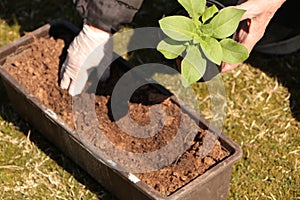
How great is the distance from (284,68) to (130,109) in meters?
0.79

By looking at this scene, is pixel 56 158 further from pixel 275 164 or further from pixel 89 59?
pixel 275 164

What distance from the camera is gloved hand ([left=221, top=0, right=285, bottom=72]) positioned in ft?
6.23

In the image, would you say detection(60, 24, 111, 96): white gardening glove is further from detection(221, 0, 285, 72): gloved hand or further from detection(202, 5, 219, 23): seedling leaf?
detection(202, 5, 219, 23): seedling leaf

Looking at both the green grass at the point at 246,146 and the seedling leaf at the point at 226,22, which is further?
the green grass at the point at 246,146

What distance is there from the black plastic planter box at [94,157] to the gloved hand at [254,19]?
0.32 metres

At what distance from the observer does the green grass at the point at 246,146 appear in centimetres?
232

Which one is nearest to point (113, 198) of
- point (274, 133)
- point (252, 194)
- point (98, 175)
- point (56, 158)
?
point (98, 175)

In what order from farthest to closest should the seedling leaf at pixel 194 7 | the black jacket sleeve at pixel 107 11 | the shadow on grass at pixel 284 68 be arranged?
the shadow on grass at pixel 284 68, the black jacket sleeve at pixel 107 11, the seedling leaf at pixel 194 7

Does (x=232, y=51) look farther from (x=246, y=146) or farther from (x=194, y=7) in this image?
(x=246, y=146)

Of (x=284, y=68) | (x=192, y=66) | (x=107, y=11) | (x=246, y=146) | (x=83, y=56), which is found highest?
(x=192, y=66)

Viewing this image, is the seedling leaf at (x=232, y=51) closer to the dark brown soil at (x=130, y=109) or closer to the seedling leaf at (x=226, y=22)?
the seedling leaf at (x=226, y=22)

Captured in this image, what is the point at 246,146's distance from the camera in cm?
245

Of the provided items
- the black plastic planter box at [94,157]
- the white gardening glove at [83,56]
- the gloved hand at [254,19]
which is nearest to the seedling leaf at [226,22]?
the gloved hand at [254,19]

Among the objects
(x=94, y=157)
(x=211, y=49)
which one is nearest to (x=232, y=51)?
(x=211, y=49)
